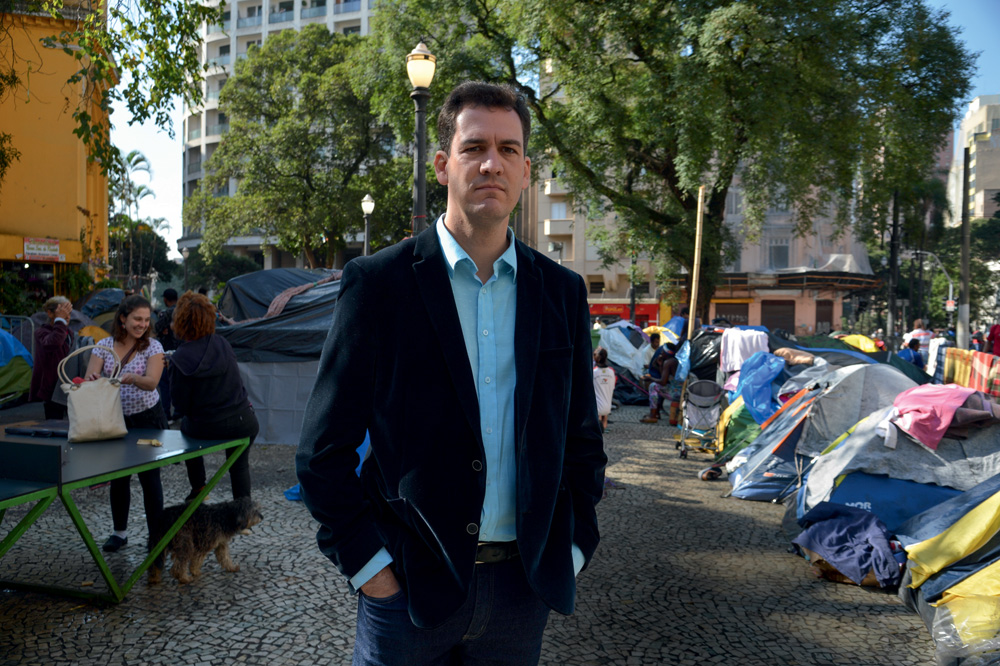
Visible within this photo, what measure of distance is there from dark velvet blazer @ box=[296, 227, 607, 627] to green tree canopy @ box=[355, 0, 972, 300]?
15.0 meters

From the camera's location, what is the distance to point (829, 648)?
421 centimetres

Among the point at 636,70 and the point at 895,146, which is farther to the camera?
the point at 636,70

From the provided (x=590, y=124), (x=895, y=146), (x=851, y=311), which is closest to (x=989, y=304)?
(x=851, y=311)

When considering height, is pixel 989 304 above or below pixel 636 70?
below

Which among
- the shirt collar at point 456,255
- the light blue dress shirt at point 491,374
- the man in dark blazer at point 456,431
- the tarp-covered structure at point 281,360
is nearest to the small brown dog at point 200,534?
the man in dark blazer at point 456,431

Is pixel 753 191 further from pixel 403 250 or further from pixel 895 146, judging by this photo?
pixel 403 250

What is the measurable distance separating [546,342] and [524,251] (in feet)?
0.83

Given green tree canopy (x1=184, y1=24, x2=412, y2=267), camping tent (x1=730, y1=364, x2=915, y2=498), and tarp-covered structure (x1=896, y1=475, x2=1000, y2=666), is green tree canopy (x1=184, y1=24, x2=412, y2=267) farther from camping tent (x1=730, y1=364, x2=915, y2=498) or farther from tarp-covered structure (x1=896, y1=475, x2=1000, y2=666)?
tarp-covered structure (x1=896, y1=475, x2=1000, y2=666)

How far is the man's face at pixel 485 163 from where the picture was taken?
179cm

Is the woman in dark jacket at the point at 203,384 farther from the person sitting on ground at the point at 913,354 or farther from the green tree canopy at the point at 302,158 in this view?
the green tree canopy at the point at 302,158

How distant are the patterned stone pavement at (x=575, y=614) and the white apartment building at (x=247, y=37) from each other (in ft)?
164

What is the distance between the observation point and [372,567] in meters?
1.66

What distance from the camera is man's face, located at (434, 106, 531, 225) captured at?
179cm

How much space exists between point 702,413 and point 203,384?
7320 millimetres
